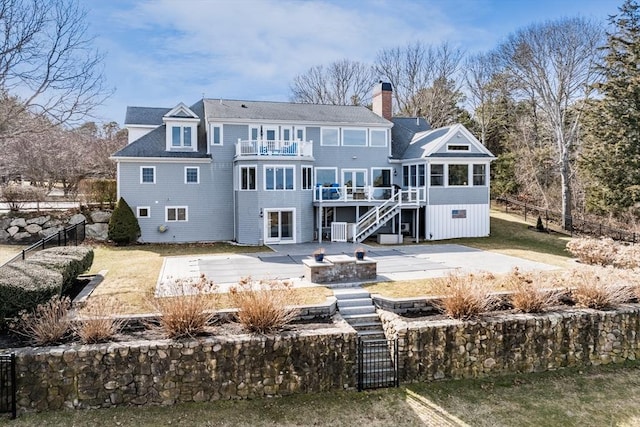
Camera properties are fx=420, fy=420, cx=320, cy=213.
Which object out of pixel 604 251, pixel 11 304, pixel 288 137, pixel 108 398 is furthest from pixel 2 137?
pixel 604 251

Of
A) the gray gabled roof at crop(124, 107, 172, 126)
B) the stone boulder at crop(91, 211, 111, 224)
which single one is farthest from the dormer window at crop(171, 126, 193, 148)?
the stone boulder at crop(91, 211, 111, 224)

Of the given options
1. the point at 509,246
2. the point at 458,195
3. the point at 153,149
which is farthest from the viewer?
the point at 458,195

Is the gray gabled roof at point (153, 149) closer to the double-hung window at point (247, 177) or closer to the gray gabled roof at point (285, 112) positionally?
the gray gabled roof at point (285, 112)

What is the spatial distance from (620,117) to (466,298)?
21.5 metres

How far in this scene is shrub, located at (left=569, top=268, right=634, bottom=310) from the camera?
1089 centimetres

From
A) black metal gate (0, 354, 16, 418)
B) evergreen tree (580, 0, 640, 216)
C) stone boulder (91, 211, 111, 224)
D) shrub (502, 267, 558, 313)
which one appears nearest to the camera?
black metal gate (0, 354, 16, 418)

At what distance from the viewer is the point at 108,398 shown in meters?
7.91

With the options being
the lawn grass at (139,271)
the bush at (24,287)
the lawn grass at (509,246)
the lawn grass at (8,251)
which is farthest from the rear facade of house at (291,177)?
the bush at (24,287)

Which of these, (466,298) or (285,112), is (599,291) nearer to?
(466,298)

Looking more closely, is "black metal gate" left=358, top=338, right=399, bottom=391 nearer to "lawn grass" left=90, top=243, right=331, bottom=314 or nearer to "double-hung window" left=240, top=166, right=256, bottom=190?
"lawn grass" left=90, top=243, right=331, bottom=314

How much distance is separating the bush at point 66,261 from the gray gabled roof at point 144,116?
1308 cm

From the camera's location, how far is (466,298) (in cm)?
995

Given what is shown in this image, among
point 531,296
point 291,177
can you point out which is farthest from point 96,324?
point 291,177

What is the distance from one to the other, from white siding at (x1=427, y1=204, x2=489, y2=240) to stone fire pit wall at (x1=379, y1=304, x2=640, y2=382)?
13.7 metres
